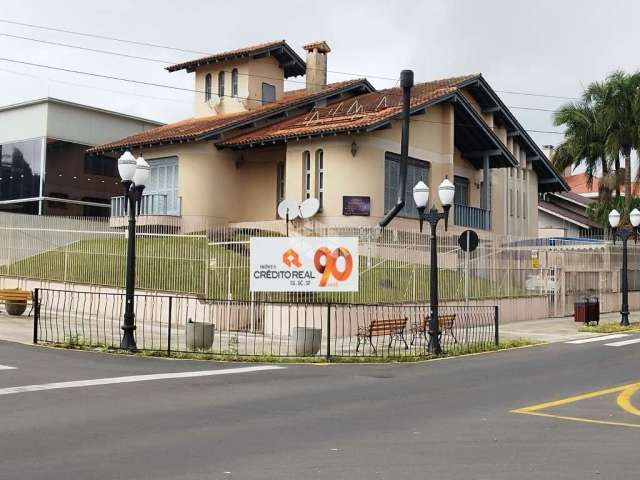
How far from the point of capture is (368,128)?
28.1 meters

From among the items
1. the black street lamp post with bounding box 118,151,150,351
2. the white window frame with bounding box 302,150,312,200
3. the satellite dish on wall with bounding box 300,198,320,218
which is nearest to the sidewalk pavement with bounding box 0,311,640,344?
the black street lamp post with bounding box 118,151,150,351

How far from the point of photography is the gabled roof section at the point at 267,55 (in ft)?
117

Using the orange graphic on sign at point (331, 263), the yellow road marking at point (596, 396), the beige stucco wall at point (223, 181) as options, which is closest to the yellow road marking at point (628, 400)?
the yellow road marking at point (596, 396)

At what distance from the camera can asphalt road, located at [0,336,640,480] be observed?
7000 mm

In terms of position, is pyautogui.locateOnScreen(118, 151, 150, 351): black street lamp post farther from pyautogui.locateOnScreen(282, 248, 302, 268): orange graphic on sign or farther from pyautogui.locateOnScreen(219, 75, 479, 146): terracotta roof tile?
pyautogui.locateOnScreen(219, 75, 479, 146): terracotta roof tile

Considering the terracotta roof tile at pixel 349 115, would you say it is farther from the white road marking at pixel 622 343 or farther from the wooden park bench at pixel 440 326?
the white road marking at pixel 622 343

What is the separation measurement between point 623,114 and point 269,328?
24315 millimetres

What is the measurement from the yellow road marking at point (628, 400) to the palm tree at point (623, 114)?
2609 centimetres

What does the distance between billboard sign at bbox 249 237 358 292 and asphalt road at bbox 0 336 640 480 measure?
187 inches

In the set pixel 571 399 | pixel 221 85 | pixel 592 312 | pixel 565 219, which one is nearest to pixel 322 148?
pixel 221 85

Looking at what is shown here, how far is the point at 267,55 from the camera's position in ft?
121

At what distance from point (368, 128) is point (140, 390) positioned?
18.1 m

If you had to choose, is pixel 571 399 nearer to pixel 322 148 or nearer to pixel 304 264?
pixel 304 264

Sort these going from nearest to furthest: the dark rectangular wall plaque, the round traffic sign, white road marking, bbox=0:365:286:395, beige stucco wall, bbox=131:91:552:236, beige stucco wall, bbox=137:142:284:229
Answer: white road marking, bbox=0:365:286:395 → the round traffic sign → the dark rectangular wall plaque → beige stucco wall, bbox=131:91:552:236 → beige stucco wall, bbox=137:142:284:229
